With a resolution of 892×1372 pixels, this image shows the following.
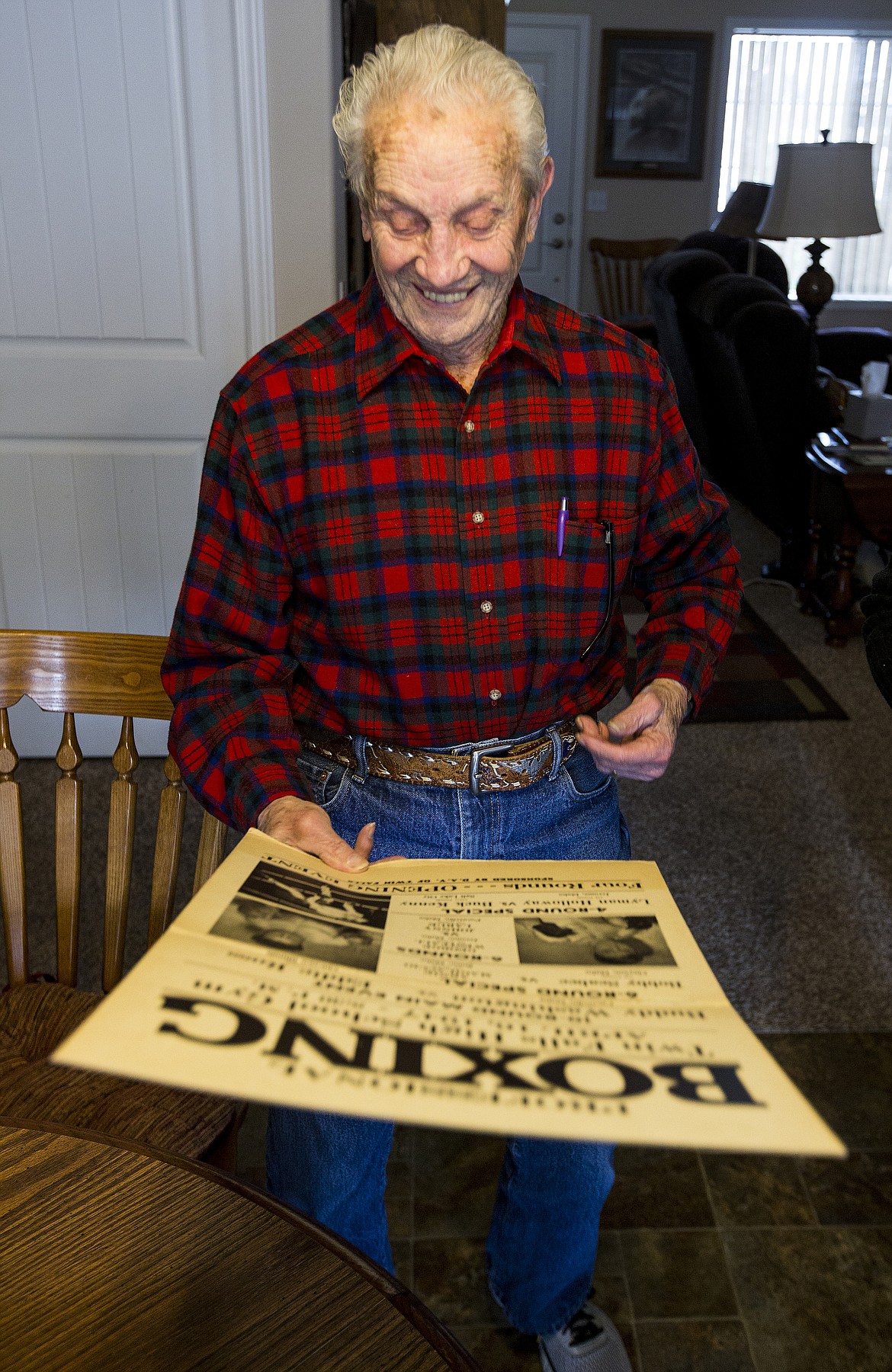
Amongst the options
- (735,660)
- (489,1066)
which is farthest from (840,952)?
(489,1066)

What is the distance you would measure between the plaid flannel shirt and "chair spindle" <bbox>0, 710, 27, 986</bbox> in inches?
10.3

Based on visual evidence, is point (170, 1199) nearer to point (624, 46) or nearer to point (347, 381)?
point (347, 381)

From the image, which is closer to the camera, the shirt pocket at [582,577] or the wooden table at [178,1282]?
the wooden table at [178,1282]

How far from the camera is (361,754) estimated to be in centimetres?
113

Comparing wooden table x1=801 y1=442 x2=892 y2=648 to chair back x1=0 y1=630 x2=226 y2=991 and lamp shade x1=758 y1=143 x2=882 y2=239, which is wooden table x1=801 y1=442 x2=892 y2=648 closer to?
lamp shade x1=758 y1=143 x2=882 y2=239

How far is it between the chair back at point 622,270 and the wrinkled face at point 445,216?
6.11 metres

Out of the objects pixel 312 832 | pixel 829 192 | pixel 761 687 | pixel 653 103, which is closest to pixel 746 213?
pixel 653 103

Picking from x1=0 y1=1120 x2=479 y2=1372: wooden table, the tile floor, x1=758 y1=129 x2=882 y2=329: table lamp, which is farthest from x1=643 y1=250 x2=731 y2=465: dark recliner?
x1=0 y1=1120 x2=479 y2=1372: wooden table

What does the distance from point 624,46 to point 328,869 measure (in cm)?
715

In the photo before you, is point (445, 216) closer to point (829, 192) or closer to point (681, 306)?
point (829, 192)

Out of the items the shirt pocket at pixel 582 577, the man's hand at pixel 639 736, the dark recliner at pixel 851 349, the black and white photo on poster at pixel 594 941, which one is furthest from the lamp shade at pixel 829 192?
the black and white photo on poster at pixel 594 941

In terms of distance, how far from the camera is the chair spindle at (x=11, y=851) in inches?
48.5

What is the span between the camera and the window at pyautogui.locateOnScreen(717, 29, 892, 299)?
22.5 ft

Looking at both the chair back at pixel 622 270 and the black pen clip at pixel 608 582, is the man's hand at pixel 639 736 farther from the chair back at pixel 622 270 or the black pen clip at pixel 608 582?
the chair back at pixel 622 270
